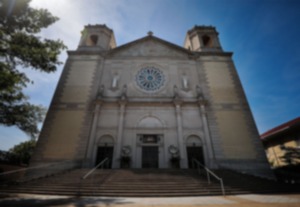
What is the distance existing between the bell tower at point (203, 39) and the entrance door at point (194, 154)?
13405 mm

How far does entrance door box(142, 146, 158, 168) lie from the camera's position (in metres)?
13.1

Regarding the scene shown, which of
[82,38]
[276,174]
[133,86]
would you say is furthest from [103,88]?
[276,174]

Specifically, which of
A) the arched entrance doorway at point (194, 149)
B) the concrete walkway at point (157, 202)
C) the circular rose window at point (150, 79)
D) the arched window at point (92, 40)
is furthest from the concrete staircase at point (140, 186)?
the arched window at point (92, 40)

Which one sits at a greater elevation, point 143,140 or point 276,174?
point 143,140

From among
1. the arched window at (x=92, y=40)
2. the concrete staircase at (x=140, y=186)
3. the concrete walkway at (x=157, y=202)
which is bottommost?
the concrete walkway at (x=157, y=202)

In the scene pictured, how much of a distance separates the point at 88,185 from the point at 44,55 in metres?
7.87

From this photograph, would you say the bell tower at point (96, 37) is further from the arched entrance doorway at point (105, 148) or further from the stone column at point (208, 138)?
the stone column at point (208, 138)

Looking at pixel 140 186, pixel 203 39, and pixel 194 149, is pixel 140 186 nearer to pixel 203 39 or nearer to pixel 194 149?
pixel 194 149

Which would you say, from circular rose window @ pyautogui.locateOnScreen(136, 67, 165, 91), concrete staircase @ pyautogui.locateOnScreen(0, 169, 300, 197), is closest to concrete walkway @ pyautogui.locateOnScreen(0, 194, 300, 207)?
concrete staircase @ pyautogui.locateOnScreen(0, 169, 300, 197)

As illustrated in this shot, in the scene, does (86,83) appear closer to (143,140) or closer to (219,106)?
(143,140)

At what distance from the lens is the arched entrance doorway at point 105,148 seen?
13.2 metres

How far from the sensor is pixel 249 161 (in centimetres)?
1265

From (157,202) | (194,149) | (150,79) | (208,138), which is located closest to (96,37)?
(150,79)

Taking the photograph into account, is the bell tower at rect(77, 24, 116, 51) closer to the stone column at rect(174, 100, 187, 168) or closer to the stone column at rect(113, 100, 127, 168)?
the stone column at rect(113, 100, 127, 168)
